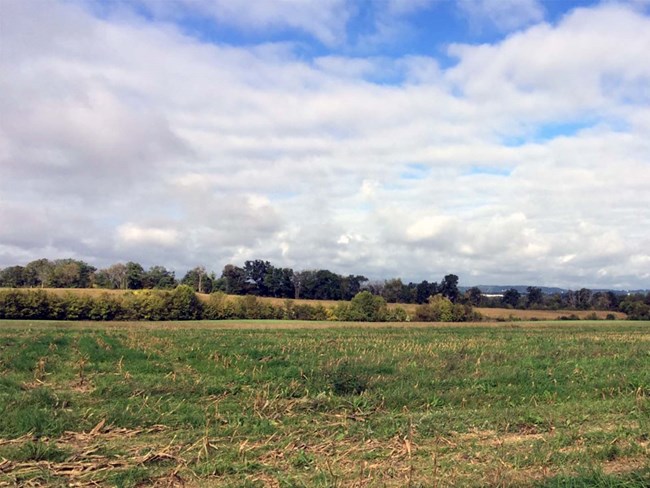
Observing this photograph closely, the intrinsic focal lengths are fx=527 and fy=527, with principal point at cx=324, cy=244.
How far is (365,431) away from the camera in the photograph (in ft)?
27.0

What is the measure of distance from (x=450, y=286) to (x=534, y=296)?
20.2m

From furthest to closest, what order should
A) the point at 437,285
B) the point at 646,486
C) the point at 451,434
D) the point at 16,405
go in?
the point at 437,285, the point at 16,405, the point at 451,434, the point at 646,486

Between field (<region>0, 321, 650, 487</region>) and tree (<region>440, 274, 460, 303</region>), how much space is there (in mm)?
99700

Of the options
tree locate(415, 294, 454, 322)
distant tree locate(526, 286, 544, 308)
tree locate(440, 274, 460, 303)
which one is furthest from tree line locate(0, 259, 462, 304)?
tree locate(415, 294, 454, 322)

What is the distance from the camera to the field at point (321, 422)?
615cm

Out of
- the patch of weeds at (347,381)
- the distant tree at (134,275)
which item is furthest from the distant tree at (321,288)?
the patch of weeds at (347,381)

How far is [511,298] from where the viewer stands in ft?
388

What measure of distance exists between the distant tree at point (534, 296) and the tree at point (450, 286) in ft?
51.7

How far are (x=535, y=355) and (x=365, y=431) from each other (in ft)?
40.4

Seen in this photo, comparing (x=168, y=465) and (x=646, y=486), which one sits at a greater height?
(x=646, y=486)

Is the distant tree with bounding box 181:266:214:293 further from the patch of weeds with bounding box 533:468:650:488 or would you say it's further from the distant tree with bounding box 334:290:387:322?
the patch of weeds with bounding box 533:468:650:488

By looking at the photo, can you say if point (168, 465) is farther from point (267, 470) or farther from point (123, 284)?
point (123, 284)

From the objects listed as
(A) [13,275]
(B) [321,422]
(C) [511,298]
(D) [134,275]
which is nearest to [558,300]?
(C) [511,298]

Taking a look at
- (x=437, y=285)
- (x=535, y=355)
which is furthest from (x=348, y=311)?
(x=535, y=355)
